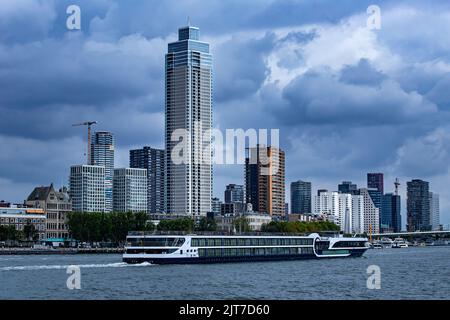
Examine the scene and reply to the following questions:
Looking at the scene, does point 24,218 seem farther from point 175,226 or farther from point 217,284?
point 217,284

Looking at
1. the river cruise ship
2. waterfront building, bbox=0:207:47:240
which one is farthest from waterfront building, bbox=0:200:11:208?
the river cruise ship

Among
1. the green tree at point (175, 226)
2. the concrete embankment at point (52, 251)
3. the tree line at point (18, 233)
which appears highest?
the green tree at point (175, 226)

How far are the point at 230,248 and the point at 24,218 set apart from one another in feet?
357

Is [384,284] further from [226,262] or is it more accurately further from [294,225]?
[294,225]

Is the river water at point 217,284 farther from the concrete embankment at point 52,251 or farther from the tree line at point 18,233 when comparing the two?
the tree line at point 18,233

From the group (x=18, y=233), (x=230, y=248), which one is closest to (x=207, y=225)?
(x=18, y=233)

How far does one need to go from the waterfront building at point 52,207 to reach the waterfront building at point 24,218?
1935mm

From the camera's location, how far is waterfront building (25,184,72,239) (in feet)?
613

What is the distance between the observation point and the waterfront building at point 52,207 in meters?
187

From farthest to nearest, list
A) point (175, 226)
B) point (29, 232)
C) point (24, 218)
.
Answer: point (24, 218) → point (29, 232) → point (175, 226)

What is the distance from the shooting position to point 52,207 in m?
190

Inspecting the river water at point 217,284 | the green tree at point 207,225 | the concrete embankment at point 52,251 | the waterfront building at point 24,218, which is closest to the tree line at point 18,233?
the waterfront building at point 24,218
